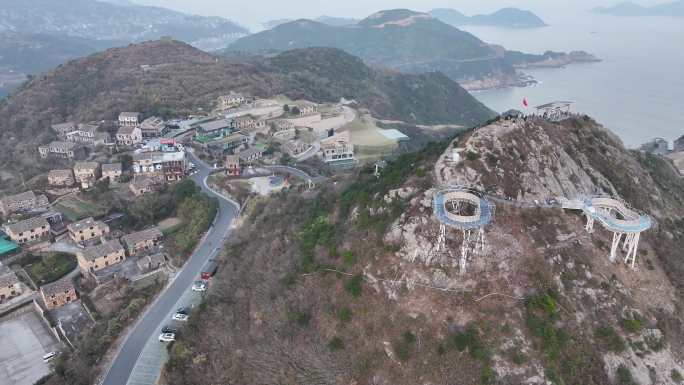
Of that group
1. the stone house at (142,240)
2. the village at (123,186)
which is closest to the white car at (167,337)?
the village at (123,186)

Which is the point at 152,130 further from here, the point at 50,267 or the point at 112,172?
the point at 50,267

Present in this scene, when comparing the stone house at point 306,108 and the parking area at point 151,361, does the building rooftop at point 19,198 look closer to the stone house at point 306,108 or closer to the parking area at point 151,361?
the parking area at point 151,361

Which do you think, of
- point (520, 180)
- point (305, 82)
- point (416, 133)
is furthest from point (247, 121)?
point (520, 180)

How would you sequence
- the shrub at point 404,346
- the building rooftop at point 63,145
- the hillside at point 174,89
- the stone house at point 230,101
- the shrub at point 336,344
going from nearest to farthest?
the shrub at point 404,346 < the shrub at point 336,344 < the building rooftop at point 63,145 < the hillside at point 174,89 < the stone house at point 230,101

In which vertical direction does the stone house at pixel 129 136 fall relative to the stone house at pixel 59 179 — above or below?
above

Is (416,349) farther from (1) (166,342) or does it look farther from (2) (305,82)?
(2) (305,82)

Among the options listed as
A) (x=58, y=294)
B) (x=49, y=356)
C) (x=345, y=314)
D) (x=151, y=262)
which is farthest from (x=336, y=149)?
(x=49, y=356)
